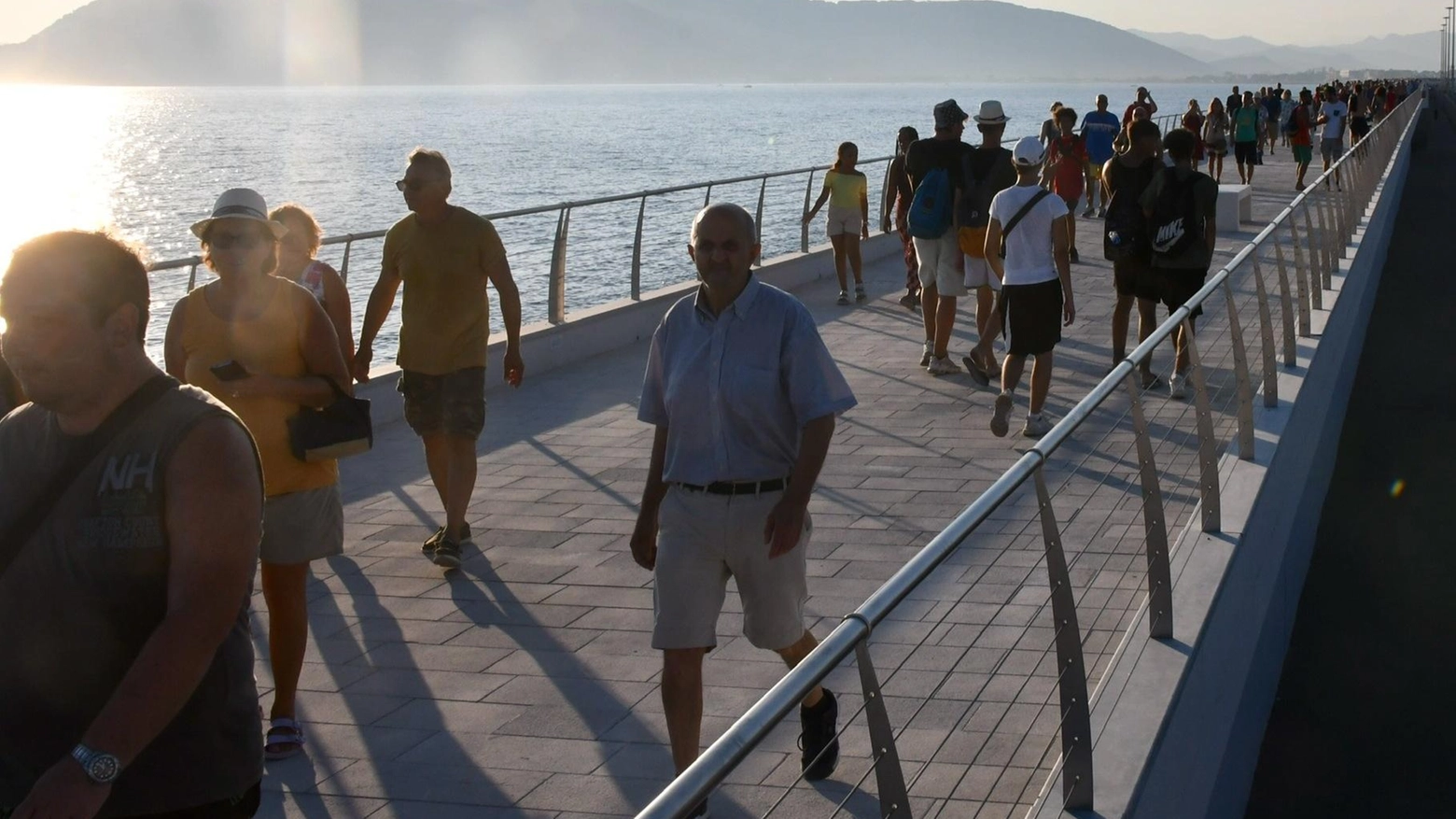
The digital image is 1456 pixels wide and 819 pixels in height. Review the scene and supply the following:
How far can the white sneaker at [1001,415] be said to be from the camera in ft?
30.4

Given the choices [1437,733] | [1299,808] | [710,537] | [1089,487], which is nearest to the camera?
[710,537]

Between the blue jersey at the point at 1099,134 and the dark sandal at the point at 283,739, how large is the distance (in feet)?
58.3

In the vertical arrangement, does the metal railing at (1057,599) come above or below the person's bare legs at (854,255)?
above

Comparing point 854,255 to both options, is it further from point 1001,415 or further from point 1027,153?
point 1001,415

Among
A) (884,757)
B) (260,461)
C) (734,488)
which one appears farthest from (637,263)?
(884,757)

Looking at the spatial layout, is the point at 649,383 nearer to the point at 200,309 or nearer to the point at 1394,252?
the point at 200,309

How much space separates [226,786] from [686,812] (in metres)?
1.10

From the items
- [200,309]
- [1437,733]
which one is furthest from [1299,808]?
[200,309]

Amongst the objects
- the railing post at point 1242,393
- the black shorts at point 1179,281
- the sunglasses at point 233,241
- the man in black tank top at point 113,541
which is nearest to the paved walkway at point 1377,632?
the railing post at point 1242,393

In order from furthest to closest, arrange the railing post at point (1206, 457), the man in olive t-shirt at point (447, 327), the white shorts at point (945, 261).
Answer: the white shorts at point (945, 261) < the man in olive t-shirt at point (447, 327) < the railing post at point (1206, 457)

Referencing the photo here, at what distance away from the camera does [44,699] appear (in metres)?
2.67

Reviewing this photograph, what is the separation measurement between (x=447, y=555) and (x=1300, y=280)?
6397 millimetres

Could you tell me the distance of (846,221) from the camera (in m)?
15.2

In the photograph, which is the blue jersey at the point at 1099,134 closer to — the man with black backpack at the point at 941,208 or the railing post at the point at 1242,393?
the man with black backpack at the point at 941,208
